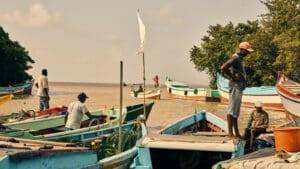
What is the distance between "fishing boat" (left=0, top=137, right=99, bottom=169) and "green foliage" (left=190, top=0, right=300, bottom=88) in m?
26.6

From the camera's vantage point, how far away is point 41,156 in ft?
27.4

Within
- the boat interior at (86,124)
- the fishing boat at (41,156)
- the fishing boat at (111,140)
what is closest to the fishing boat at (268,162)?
the fishing boat at (41,156)

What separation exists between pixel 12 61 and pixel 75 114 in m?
48.6

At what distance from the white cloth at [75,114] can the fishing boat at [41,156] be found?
12.2ft

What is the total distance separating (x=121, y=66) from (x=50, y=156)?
3081 millimetres

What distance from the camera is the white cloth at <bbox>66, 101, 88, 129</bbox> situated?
1379cm

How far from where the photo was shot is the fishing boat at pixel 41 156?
786 centimetres

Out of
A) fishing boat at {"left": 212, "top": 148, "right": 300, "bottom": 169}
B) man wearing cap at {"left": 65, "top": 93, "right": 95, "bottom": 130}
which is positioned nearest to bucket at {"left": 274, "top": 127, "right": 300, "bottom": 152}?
fishing boat at {"left": 212, "top": 148, "right": 300, "bottom": 169}

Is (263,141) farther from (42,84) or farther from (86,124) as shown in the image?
(42,84)

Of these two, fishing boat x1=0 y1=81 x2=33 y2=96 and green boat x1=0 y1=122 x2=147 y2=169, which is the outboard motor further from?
fishing boat x1=0 y1=81 x2=33 y2=96

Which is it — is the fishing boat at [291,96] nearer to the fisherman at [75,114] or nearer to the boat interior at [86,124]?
the boat interior at [86,124]

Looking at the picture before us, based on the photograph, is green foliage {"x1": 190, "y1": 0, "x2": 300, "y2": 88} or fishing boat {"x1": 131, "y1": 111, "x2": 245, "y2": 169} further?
green foliage {"x1": 190, "y1": 0, "x2": 300, "y2": 88}

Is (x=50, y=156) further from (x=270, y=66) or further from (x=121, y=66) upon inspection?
(x=270, y=66)

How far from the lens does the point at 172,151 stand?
1184 centimetres
